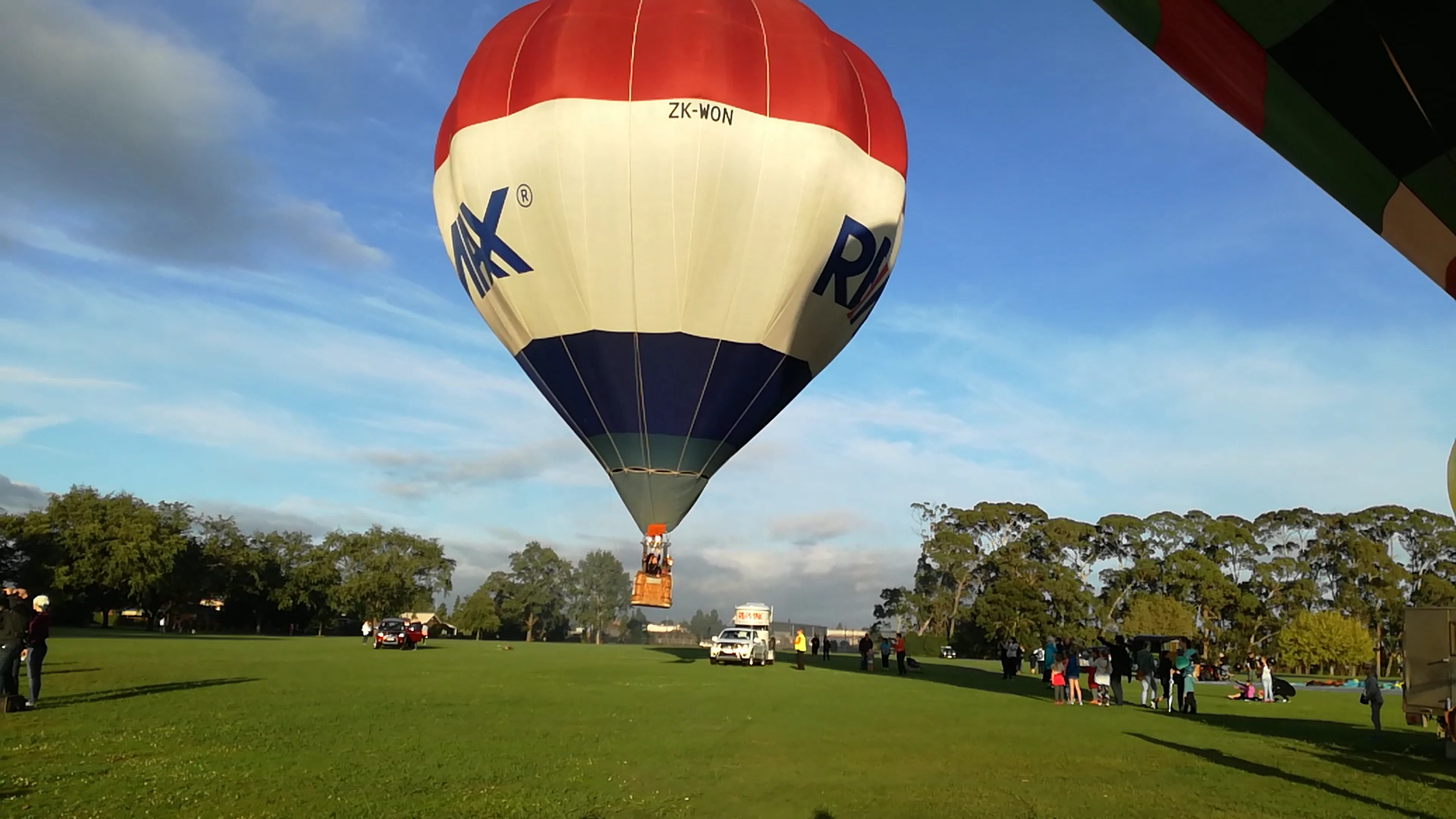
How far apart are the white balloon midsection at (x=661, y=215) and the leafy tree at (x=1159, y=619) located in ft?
167

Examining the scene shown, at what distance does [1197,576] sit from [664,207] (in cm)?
Result: 6316

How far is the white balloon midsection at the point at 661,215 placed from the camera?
56.9ft

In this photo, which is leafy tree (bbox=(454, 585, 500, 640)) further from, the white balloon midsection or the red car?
the white balloon midsection

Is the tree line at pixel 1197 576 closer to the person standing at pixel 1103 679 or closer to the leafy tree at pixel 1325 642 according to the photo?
the leafy tree at pixel 1325 642

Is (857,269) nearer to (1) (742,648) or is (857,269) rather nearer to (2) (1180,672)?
(2) (1180,672)

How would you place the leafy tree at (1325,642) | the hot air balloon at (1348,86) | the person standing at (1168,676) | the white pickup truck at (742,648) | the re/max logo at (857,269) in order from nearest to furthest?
the hot air balloon at (1348,86) < the person standing at (1168,676) < the re/max logo at (857,269) < the white pickup truck at (742,648) < the leafy tree at (1325,642)

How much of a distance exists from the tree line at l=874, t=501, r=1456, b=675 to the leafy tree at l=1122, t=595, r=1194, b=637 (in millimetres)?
101

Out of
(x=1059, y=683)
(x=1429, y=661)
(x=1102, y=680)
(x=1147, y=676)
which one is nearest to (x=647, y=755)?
(x=1429, y=661)

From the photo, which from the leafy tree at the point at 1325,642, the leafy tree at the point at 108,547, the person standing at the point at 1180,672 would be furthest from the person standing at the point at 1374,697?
the leafy tree at the point at 108,547

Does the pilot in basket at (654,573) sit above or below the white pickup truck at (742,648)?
above

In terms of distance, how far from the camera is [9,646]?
418 inches

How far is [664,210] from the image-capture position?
57.1 ft

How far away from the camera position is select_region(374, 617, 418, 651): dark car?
37.8m

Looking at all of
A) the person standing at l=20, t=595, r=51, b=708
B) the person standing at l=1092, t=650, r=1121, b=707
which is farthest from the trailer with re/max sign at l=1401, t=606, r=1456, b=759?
the person standing at l=20, t=595, r=51, b=708
